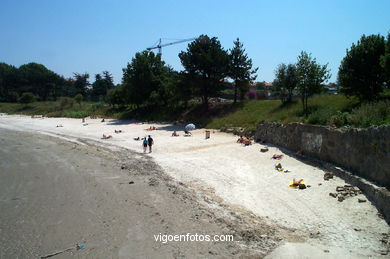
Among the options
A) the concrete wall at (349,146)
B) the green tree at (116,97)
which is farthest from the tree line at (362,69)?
the green tree at (116,97)

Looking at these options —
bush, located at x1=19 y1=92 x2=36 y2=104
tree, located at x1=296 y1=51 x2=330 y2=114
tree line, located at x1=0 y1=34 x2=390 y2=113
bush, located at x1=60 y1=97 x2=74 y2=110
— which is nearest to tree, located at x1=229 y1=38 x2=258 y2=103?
tree line, located at x1=0 y1=34 x2=390 y2=113

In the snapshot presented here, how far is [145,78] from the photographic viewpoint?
4597 centimetres

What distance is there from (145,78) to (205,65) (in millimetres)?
13875

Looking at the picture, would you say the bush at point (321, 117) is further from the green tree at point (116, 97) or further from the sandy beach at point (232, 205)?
the green tree at point (116, 97)

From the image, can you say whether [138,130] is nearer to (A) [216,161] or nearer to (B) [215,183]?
(A) [216,161]

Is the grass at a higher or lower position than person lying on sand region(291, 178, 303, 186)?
higher

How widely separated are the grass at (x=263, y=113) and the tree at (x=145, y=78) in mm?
2583

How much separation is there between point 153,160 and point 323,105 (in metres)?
15.7

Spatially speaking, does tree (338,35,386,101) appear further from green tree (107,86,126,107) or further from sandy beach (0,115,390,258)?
green tree (107,86,126,107)

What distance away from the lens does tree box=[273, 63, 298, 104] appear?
29.7m

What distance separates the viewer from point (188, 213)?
10375 millimetres

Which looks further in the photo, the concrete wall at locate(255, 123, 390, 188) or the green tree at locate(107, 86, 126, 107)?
the green tree at locate(107, 86, 126, 107)

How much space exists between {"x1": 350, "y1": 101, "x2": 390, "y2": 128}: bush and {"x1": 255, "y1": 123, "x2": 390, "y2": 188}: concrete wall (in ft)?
3.18

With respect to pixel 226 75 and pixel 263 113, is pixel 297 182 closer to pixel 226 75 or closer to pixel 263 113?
pixel 263 113
